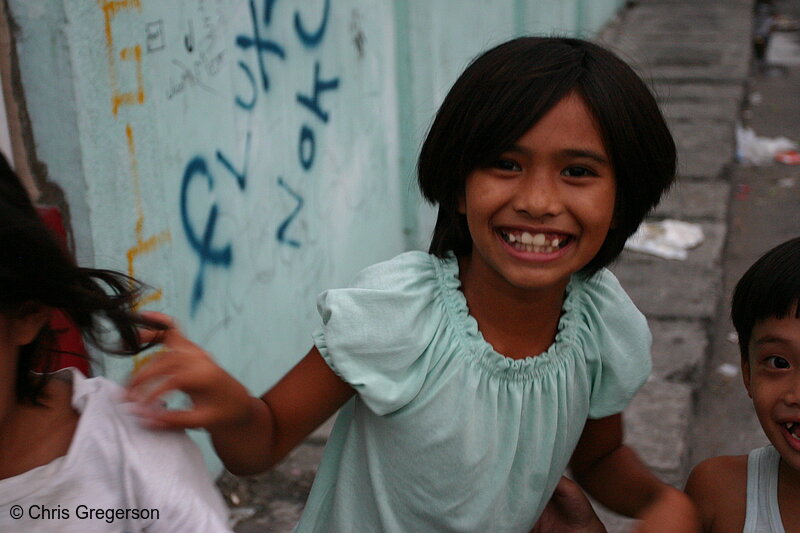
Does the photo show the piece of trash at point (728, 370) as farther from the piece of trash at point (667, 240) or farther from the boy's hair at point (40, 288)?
the boy's hair at point (40, 288)

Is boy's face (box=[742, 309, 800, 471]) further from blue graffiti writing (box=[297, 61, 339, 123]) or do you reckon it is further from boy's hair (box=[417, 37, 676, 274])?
blue graffiti writing (box=[297, 61, 339, 123])

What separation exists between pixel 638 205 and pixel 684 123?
5.59m

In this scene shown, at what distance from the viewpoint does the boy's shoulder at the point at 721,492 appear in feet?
5.49

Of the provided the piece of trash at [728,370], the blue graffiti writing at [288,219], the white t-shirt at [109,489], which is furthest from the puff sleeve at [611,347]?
the piece of trash at [728,370]

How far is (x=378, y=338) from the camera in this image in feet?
5.01

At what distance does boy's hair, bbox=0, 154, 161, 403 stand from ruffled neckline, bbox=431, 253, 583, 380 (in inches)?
20.1

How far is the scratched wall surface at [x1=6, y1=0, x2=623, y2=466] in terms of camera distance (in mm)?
2131

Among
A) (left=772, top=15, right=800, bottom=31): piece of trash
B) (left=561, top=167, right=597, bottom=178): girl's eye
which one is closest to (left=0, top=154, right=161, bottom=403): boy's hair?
(left=561, top=167, right=597, bottom=178): girl's eye

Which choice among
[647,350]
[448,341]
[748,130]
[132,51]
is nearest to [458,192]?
[448,341]

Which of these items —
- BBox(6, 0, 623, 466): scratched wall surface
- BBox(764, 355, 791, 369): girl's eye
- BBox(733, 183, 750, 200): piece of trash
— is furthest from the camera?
BBox(733, 183, 750, 200): piece of trash

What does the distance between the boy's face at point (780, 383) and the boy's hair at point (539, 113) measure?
308 millimetres

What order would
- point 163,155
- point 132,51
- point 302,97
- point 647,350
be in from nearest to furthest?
1. point 647,350
2. point 132,51
3. point 163,155
4. point 302,97

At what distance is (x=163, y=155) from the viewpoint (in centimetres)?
248

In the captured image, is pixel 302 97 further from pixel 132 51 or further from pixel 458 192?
pixel 458 192
